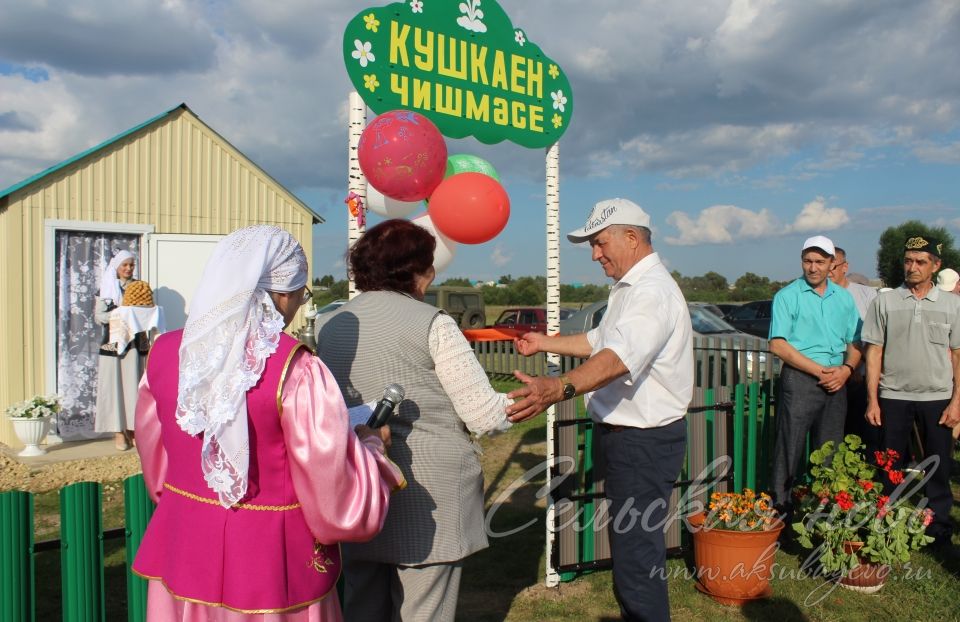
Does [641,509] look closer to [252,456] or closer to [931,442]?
[252,456]

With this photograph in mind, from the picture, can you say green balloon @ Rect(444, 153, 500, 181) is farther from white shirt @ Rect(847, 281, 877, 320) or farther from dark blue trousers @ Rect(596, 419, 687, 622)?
white shirt @ Rect(847, 281, 877, 320)

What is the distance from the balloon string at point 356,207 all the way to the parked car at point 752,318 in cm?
1824

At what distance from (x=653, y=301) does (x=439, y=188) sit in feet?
4.22

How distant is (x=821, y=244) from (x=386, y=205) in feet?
9.15

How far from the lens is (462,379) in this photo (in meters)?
2.37

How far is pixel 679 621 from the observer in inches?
152

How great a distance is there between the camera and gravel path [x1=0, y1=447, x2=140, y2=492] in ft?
21.8

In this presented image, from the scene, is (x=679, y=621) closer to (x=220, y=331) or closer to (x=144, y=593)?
(x=144, y=593)

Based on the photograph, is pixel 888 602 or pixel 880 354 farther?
pixel 880 354

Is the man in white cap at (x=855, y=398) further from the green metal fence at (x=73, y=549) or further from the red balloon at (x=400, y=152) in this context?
the green metal fence at (x=73, y=549)

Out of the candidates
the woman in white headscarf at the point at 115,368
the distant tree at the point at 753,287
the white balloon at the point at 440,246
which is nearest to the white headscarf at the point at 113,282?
the woman in white headscarf at the point at 115,368

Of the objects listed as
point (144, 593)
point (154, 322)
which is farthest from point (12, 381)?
point (144, 593)

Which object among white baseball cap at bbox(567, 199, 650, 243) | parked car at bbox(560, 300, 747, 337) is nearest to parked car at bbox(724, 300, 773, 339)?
parked car at bbox(560, 300, 747, 337)

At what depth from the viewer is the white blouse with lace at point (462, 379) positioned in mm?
2365
